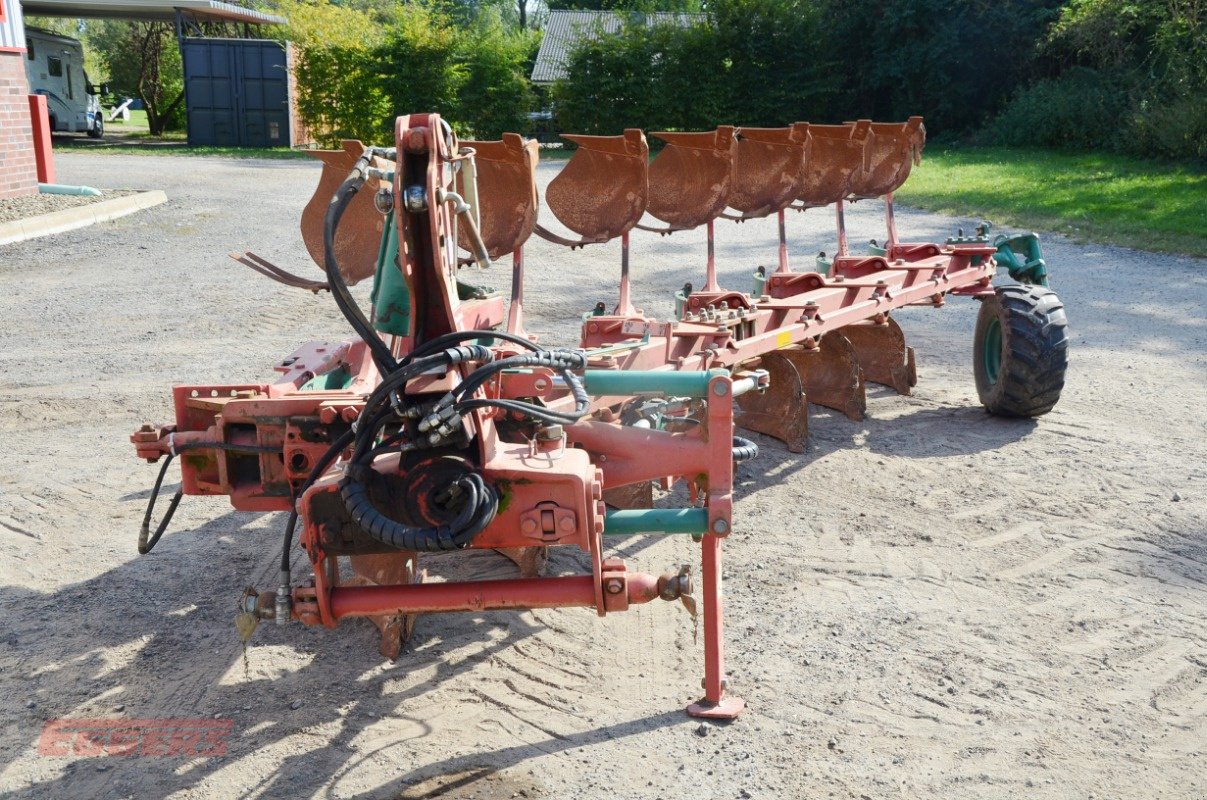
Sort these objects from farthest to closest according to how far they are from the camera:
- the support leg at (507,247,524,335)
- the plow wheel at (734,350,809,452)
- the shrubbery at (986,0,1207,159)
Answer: the shrubbery at (986,0,1207,159)
the plow wheel at (734,350,809,452)
the support leg at (507,247,524,335)

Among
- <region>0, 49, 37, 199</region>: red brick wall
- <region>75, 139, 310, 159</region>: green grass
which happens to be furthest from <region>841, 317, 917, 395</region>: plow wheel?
<region>75, 139, 310, 159</region>: green grass

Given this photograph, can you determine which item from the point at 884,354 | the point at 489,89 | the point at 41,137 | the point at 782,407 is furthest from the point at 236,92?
the point at 782,407

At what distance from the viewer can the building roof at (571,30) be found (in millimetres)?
30047

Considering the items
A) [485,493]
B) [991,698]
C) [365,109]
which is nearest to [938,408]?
[991,698]

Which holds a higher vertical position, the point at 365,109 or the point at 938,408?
the point at 365,109

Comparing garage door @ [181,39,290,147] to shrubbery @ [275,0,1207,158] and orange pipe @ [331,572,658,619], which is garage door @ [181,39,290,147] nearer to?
shrubbery @ [275,0,1207,158]

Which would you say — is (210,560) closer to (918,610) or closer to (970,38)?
(918,610)

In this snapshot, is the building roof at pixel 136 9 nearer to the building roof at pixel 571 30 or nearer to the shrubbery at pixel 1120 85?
the building roof at pixel 571 30

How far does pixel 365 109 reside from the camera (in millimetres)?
26859

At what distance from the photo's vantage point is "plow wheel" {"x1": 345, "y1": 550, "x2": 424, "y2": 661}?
4105 mm

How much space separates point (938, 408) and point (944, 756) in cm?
407

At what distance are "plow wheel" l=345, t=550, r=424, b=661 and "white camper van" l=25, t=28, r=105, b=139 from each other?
2760 centimetres

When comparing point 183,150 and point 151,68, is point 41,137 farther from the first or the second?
point 151,68

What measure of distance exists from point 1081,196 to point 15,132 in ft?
47.0
